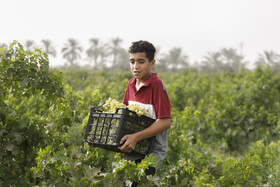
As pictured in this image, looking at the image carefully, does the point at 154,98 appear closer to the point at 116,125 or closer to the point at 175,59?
the point at 116,125

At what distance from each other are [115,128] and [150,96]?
346mm

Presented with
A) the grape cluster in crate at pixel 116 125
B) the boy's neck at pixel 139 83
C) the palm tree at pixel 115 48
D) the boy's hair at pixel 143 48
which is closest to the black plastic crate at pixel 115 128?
the grape cluster in crate at pixel 116 125

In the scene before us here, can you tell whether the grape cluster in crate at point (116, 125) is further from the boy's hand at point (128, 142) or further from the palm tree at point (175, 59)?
the palm tree at point (175, 59)

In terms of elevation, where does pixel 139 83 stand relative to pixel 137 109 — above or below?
above

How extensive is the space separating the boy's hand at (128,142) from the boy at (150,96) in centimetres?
7

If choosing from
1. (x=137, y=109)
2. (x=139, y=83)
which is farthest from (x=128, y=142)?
(x=139, y=83)

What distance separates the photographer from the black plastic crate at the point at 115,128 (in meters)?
1.97

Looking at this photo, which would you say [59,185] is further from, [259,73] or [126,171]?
[259,73]

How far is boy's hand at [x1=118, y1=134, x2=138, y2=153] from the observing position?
196 centimetres

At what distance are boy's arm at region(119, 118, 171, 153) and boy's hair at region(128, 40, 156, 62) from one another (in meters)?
0.48

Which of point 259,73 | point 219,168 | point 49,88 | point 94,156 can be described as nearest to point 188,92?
point 259,73

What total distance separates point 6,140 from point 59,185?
89cm

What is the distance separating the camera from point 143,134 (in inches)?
81.0

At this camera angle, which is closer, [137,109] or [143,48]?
[137,109]
